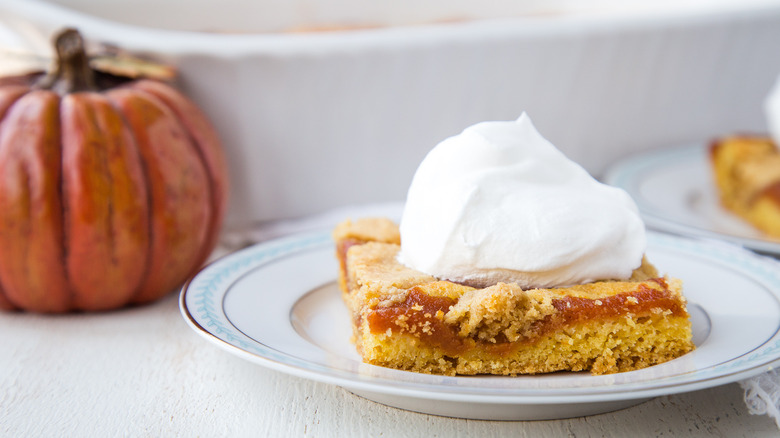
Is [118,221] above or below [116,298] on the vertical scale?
above

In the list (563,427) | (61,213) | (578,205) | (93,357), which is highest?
(578,205)

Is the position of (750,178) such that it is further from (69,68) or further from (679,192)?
(69,68)

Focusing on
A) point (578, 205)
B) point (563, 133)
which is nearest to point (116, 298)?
point (578, 205)

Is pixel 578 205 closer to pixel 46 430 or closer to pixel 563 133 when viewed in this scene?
pixel 46 430

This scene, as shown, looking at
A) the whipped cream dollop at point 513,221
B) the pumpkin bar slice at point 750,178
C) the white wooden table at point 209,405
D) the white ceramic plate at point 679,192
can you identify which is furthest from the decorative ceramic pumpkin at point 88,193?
the pumpkin bar slice at point 750,178

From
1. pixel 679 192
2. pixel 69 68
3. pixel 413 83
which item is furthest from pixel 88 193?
pixel 679 192

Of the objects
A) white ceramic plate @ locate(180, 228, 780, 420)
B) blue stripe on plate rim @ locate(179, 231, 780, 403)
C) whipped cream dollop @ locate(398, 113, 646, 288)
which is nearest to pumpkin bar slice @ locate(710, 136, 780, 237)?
white ceramic plate @ locate(180, 228, 780, 420)

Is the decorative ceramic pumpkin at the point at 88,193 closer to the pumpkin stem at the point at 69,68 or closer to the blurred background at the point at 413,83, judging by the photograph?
the pumpkin stem at the point at 69,68
